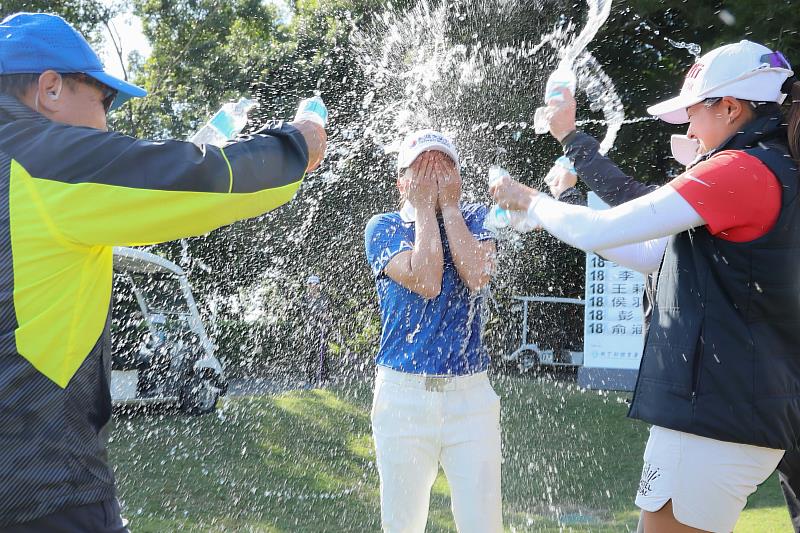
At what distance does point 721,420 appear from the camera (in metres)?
2.27

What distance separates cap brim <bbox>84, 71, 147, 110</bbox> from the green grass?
3.64 metres

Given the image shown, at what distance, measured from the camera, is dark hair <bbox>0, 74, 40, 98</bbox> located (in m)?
2.04

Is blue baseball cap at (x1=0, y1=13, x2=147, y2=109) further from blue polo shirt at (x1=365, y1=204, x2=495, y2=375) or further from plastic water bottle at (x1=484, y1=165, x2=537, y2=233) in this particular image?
blue polo shirt at (x1=365, y1=204, x2=495, y2=375)

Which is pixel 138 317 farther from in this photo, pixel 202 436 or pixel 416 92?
pixel 416 92

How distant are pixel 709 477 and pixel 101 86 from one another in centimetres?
197

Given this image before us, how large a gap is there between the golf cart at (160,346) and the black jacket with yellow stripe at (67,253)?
23.9 ft

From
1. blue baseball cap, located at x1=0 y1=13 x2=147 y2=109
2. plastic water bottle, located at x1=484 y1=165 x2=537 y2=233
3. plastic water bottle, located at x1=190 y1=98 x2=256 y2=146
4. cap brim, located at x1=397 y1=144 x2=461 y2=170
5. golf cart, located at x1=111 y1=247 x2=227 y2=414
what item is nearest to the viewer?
blue baseball cap, located at x1=0 y1=13 x2=147 y2=109

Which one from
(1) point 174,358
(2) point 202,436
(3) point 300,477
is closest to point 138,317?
(1) point 174,358

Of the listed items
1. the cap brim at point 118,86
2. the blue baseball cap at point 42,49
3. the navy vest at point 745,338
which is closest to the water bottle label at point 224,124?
the cap brim at point 118,86

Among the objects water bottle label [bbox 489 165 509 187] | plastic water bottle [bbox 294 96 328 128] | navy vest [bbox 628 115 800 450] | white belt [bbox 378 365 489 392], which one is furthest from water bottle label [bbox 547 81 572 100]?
white belt [bbox 378 365 489 392]

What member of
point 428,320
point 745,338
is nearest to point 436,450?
point 428,320

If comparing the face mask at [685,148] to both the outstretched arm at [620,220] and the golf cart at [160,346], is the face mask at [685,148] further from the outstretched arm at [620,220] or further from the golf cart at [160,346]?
the golf cart at [160,346]

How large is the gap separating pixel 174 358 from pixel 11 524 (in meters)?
8.30

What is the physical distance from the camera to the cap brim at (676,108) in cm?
252
